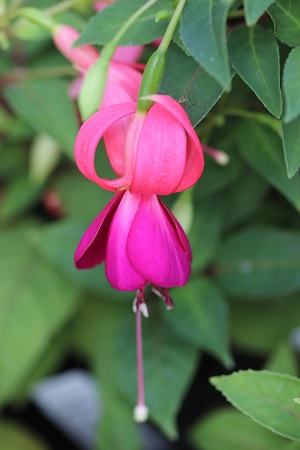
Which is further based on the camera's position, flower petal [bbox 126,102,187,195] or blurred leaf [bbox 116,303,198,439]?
blurred leaf [bbox 116,303,198,439]

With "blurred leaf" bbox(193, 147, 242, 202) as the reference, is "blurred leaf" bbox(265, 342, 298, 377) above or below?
below

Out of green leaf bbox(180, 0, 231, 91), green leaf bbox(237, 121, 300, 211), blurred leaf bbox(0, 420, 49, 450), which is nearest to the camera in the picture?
green leaf bbox(180, 0, 231, 91)

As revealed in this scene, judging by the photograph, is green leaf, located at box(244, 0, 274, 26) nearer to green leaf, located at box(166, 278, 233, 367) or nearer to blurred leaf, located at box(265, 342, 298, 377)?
green leaf, located at box(166, 278, 233, 367)

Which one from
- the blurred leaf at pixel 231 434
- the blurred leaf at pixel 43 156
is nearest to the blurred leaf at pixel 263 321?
the blurred leaf at pixel 231 434

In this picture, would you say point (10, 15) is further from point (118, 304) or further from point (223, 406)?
point (223, 406)

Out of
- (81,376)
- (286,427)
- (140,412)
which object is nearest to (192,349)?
(140,412)

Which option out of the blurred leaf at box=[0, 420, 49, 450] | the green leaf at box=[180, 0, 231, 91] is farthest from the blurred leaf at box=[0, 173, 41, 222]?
the green leaf at box=[180, 0, 231, 91]

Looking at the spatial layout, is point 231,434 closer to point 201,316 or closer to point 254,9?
point 201,316

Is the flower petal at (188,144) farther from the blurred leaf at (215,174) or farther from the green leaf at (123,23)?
the blurred leaf at (215,174)
